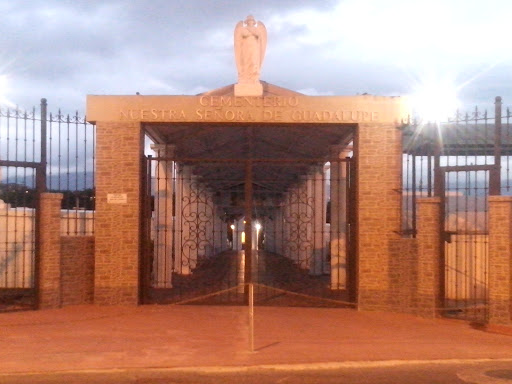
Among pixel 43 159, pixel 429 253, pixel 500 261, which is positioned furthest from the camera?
pixel 43 159

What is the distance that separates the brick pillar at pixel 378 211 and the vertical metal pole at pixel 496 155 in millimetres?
1943

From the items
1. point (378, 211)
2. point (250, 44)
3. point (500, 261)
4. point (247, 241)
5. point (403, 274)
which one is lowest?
point (403, 274)

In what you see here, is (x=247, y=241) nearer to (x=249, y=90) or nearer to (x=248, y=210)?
(x=248, y=210)

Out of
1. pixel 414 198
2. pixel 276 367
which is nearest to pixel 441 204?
pixel 414 198

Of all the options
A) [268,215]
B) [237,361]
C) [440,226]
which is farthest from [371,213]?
[268,215]

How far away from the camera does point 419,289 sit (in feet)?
46.4

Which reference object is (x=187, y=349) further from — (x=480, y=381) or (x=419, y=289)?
(x=419, y=289)

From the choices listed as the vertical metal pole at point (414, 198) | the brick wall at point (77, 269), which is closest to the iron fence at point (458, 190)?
the vertical metal pole at point (414, 198)

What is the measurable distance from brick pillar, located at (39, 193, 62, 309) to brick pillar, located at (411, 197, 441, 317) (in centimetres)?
701

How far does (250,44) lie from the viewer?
15.6 meters

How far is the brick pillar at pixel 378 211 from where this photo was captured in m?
14.9

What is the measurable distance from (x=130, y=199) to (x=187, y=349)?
501 centimetres

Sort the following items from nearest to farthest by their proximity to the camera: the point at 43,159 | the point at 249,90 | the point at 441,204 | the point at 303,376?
the point at 303,376 → the point at 441,204 → the point at 43,159 → the point at 249,90

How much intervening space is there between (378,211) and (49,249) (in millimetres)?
6581
